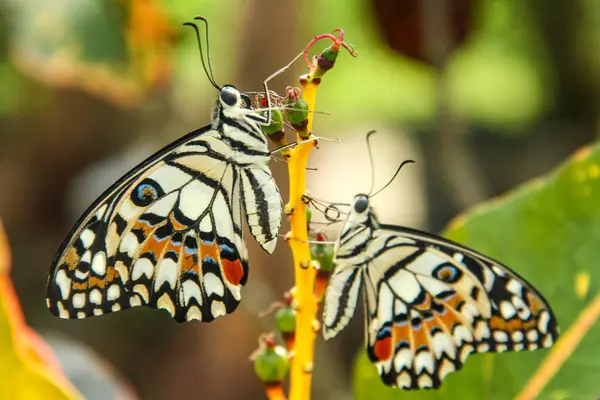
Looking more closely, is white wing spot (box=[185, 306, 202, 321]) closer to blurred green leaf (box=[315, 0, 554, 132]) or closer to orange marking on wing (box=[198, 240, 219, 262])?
orange marking on wing (box=[198, 240, 219, 262])

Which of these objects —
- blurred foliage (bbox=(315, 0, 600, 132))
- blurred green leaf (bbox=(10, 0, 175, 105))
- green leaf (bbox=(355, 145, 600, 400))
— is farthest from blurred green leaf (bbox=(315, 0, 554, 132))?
green leaf (bbox=(355, 145, 600, 400))

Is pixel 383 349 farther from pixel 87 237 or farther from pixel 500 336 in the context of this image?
pixel 87 237

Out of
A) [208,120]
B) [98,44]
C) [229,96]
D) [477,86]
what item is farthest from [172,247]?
[477,86]

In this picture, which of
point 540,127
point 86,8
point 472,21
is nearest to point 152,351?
point 86,8

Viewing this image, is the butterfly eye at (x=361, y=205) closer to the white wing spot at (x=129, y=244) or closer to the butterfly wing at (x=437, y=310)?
the butterfly wing at (x=437, y=310)

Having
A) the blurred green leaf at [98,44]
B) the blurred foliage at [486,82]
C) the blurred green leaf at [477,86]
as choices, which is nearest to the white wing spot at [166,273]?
the blurred green leaf at [98,44]

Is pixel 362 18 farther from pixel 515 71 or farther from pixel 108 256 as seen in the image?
pixel 515 71
